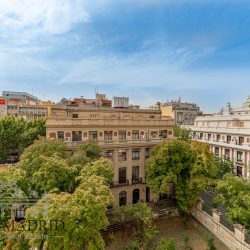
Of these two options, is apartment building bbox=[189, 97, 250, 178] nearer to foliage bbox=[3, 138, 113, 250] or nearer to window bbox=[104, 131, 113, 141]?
window bbox=[104, 131, 113, 141]

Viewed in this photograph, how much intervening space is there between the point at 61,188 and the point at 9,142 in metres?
25.3

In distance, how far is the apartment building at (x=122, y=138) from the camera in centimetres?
2589

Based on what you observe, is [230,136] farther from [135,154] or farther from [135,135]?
[135,154]

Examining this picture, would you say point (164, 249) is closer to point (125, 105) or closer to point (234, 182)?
point (234, 182)

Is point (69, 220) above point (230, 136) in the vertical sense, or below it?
below

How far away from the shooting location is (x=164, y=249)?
56.4ft

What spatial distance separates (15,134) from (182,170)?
93.5 feet

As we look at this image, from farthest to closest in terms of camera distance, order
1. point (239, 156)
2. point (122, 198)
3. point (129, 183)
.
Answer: point (239, 156) → point (129, 183) → point (122, 198)

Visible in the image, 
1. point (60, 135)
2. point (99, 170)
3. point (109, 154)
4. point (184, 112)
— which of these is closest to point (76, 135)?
point (60, 135)

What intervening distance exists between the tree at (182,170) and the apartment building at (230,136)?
10565 millimetres

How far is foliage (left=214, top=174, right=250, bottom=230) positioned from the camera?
1747cm

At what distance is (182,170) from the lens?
25.1 metres

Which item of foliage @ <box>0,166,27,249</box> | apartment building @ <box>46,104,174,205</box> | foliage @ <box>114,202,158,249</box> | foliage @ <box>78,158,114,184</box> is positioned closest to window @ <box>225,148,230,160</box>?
apartment building @ <box>46,104,174,205</box>

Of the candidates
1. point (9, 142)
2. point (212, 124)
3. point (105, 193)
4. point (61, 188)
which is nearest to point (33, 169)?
point (61, 188)
